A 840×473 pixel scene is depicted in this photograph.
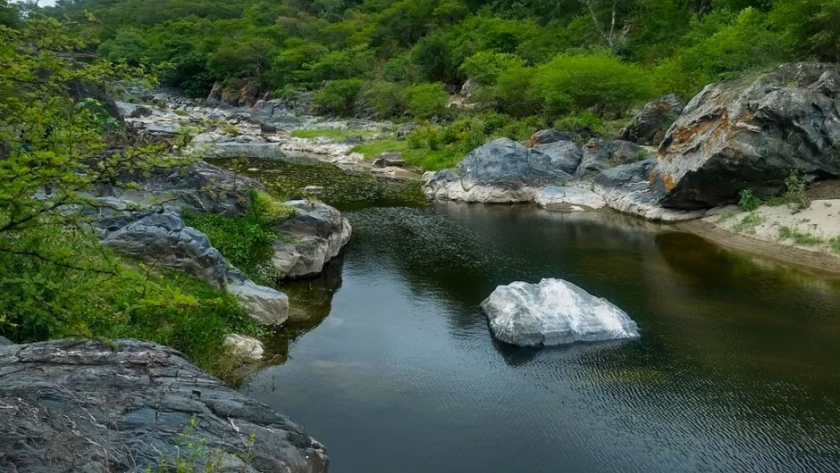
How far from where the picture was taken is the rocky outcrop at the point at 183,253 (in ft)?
50.9

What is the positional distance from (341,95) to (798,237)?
57797mm

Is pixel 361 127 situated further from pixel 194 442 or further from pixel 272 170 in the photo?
pixel 194 442

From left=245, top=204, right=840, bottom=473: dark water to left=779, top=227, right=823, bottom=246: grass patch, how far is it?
2.05 meters

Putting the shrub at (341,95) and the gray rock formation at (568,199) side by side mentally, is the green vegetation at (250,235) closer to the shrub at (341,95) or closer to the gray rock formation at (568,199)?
the gray rock formation at (568,199)

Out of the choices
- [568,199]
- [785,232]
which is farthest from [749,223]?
[568,199]

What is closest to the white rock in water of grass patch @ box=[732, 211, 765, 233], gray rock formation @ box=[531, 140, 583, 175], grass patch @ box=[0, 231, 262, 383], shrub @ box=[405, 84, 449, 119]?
grass patch @ box=[0, 231, 262, 383]

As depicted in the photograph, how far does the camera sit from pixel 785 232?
24859 mm

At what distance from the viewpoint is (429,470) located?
1071 cm

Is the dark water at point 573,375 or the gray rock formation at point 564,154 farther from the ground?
the gray rock formation at point 564,154

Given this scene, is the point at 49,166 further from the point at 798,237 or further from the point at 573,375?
the point at 798,237

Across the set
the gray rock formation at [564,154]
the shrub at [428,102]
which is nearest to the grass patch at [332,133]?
the shrub at [428,102]

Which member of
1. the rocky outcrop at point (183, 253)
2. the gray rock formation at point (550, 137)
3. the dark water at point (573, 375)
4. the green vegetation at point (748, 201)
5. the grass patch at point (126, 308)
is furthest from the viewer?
the gray rock formation at point (550, 137)

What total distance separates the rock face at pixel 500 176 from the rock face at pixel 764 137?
8.35m

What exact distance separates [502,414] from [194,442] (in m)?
6.56
